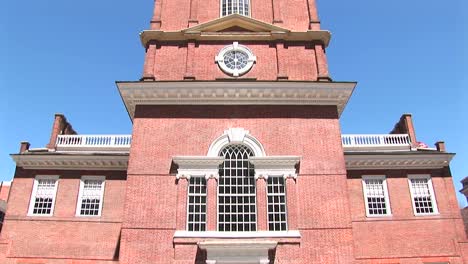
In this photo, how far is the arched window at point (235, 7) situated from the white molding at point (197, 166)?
8193mm

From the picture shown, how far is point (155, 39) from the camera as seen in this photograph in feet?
62.9

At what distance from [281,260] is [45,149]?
1662 centimetres

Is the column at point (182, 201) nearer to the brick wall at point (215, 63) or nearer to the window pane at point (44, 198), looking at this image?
the brick wall at point (215, 63)

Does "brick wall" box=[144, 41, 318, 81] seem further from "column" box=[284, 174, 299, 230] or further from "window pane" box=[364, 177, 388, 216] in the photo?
"window pane" box=[364, 177, 388, 216]

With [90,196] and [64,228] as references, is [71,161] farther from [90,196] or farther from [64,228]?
[64,228]

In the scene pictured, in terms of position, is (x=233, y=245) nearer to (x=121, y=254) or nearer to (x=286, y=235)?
(x=286, y=235)

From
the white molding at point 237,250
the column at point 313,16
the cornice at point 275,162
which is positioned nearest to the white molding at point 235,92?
the cornice at point 275,162

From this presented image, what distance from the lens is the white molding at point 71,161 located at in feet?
76.5

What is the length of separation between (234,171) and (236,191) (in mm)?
846

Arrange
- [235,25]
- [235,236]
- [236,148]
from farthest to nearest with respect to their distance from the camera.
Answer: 1. [235,25]
2. [236,148]
3. [235,236]

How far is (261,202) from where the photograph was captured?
1573cm

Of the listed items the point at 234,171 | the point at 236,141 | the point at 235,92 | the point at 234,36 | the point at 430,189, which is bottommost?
the point at 234,171

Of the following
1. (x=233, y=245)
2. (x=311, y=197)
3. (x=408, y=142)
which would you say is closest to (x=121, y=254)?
(x=233, y=245)

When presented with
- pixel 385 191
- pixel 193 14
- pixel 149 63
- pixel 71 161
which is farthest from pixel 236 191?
pixel 71 161
